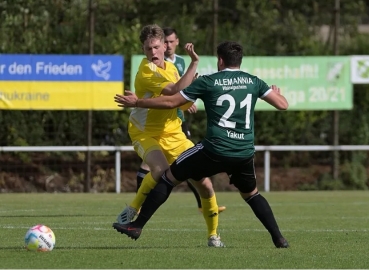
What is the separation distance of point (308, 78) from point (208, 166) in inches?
467

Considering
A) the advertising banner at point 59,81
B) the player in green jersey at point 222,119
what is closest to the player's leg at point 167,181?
the player in green jersey at point 222,119

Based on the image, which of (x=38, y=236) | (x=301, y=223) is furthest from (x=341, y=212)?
(x=38, y=236)

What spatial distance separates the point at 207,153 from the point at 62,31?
12.4 metres

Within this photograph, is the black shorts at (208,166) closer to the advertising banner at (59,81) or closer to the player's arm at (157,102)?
the player's arm at (157,102)

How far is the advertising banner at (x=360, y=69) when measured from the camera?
2053 centimetres

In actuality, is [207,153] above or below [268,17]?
below

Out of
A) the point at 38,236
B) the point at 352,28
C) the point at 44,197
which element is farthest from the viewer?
the point at 352,28

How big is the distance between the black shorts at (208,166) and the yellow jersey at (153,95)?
1.10m

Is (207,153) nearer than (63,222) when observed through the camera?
Yes

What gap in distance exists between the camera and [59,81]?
64.3 ft

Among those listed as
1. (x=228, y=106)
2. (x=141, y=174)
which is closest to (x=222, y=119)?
(x=228, y=106)

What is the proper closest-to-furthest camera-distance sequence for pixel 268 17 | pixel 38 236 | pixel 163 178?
pixel 38 236 → pixel 163 178 → pixel 268 17

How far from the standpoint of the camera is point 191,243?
9.66m

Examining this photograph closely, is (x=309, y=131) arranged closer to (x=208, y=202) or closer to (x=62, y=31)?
(x=62, y=31)
